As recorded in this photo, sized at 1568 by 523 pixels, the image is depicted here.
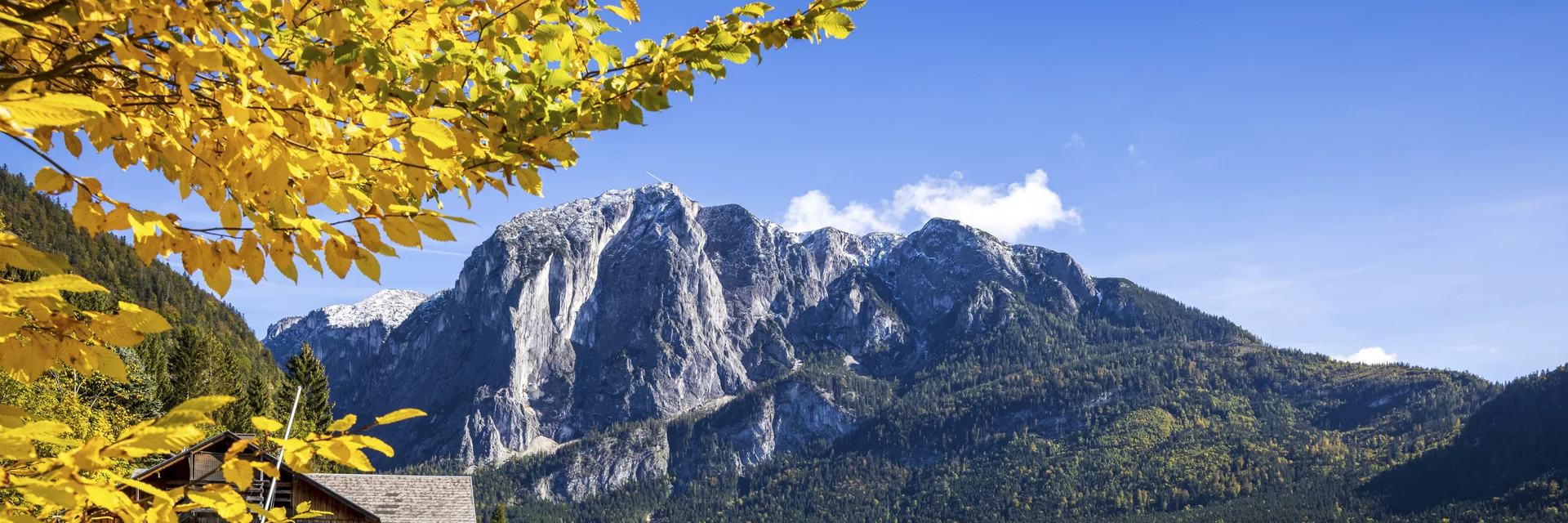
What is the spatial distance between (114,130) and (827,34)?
2370mm

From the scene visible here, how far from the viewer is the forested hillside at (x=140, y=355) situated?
38219 millimetres

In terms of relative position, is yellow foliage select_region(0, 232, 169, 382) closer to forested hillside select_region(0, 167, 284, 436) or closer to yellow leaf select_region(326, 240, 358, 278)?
forested hillside select_region(0, 167, 284, 436)

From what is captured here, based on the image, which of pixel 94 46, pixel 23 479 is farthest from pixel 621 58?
pixel 23 479

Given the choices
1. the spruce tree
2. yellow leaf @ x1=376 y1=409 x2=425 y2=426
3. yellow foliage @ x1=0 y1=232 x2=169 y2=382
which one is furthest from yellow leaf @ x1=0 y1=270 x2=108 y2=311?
the spruce tree

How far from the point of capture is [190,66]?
93.7 inches

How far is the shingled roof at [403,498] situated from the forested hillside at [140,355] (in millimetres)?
8528

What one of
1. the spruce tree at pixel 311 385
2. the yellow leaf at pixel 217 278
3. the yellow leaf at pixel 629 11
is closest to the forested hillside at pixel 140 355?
the yellow leaf at pixel 217 278

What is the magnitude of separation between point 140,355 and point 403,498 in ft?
129

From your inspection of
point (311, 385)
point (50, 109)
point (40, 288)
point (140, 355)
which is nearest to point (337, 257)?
point (40, 288)

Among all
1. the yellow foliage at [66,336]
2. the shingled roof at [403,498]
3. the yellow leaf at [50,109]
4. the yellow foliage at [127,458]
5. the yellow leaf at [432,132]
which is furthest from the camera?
the shingled roof at [403,498]

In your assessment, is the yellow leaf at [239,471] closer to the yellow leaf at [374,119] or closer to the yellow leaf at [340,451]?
the yellow leaf at [340,451]

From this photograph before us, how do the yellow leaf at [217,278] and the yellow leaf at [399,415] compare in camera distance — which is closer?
the yellow leaf at [399,415]

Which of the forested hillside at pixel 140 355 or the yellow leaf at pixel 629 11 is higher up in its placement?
the forested hillside at pixel 140 355

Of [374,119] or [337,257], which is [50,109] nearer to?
[374,119]
